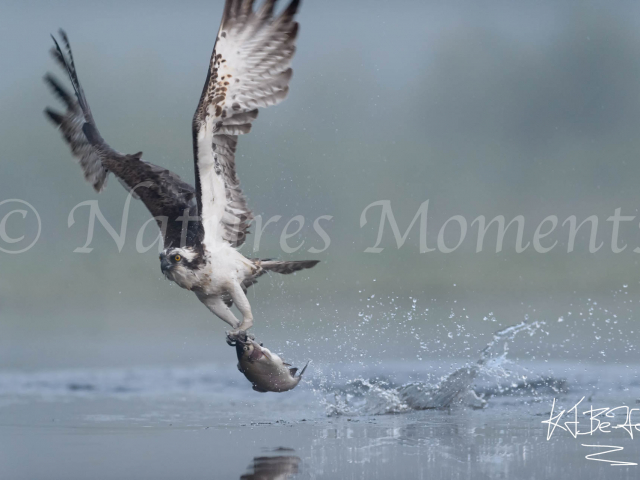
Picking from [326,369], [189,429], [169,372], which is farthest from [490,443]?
[169,372]

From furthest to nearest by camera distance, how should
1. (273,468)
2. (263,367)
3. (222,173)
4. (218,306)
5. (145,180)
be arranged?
(145,180), (218,306), (222,173), (263,367), (273,468)

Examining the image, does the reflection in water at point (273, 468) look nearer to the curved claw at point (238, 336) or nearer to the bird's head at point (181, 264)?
the curved claw at point (238, 336)

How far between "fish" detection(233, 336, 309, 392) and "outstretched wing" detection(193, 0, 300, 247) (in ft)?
4.70

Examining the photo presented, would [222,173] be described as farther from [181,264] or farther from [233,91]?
[181,264]

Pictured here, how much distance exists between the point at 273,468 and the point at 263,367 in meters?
2.50

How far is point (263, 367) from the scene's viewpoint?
10.7 m

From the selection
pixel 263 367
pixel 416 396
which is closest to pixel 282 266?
pixel 263 367

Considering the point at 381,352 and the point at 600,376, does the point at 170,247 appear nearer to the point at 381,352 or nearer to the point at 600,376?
the point at 600,376

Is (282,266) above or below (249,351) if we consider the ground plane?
above

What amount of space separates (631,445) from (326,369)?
7.10m

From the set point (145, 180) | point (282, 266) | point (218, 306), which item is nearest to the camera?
point (282, 266)

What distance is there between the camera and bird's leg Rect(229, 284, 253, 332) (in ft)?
36.9

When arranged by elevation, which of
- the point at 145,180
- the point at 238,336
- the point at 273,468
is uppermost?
the point at 145,180

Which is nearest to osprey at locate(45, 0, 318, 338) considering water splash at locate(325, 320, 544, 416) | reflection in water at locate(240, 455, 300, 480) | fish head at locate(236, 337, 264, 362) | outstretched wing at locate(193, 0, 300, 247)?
outstretched wing at locate(193, 0, 300, 247)
